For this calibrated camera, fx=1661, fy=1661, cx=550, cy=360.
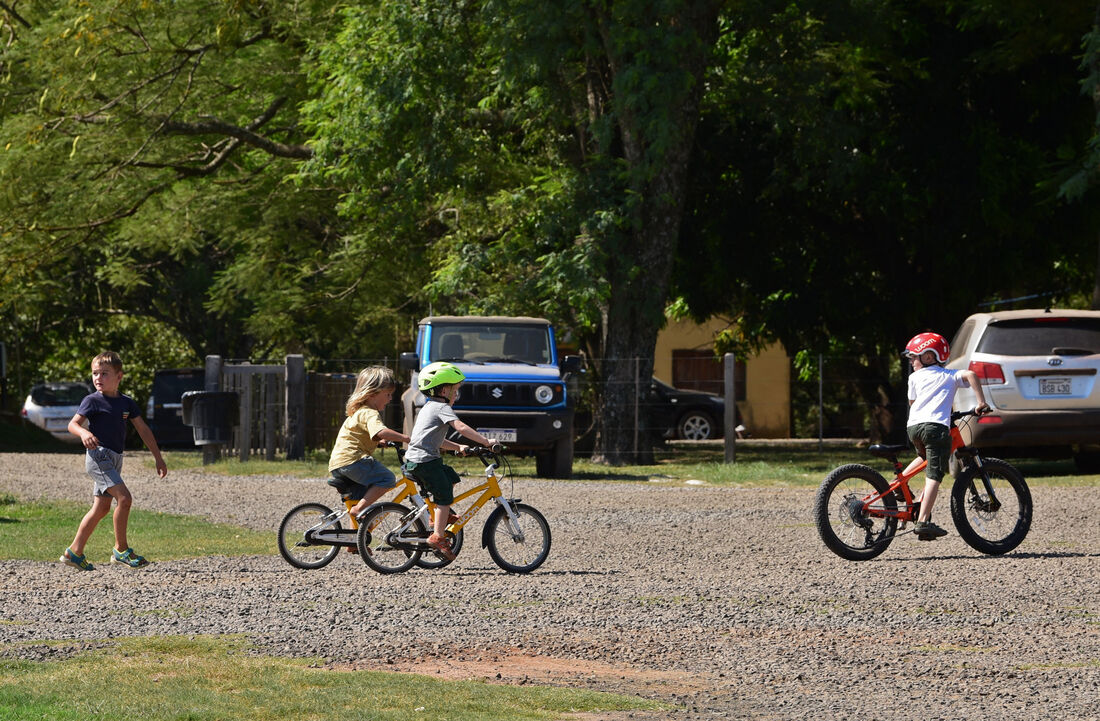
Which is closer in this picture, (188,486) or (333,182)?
(188,486)

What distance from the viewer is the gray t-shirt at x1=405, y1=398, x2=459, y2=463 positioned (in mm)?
11008

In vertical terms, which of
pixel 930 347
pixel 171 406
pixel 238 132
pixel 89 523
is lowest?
pixel 89 523

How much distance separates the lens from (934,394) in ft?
39.8

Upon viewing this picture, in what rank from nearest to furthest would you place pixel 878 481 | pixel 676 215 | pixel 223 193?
1. pixel 878 481
2. pixel 676 215
3. pixel 223 193

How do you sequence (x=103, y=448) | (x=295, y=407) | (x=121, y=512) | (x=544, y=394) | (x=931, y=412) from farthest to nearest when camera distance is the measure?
(x=295, y=407) → (x=544, y=394) → (x=931, y=412) → (x=121, y=512) → (x=103, y=448)

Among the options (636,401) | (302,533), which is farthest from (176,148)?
(302,533)

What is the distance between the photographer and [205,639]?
8.15 meters

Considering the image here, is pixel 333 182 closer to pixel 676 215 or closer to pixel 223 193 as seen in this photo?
pixel 223 193

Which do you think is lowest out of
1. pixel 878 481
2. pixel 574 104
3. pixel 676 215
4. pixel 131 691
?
pixel 131 691

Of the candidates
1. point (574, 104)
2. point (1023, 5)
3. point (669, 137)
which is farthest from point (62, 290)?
point (1023, 5)

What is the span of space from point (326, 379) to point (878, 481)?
1597cm

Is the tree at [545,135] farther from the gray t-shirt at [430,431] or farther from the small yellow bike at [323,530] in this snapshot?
the gray t-shirt at [430,431]

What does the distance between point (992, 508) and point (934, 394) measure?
0.94 metres

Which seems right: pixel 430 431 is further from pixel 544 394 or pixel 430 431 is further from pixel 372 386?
pixel 544 394
